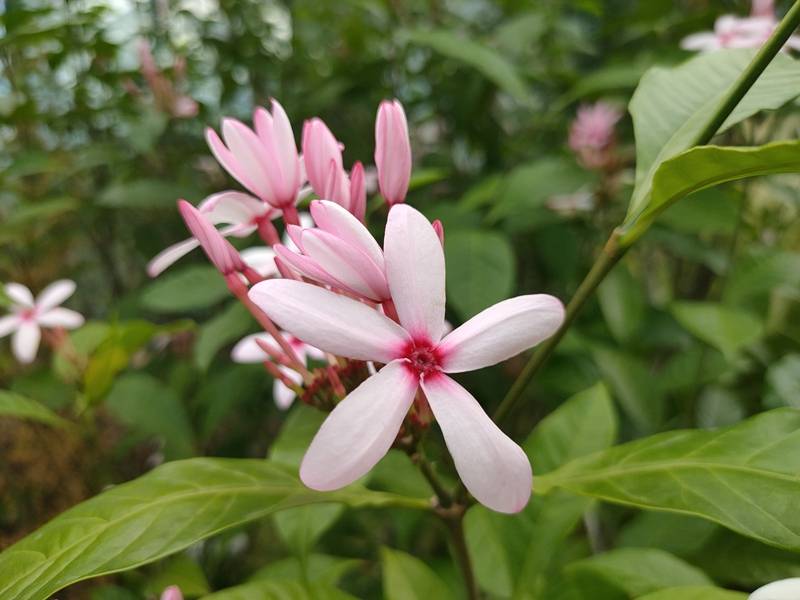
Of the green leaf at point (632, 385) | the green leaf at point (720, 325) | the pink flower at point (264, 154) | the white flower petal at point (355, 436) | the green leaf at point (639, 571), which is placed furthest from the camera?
the green leaf at point (632, 385)

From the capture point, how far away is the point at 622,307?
930 millimetres

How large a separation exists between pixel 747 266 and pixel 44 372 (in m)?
1.02

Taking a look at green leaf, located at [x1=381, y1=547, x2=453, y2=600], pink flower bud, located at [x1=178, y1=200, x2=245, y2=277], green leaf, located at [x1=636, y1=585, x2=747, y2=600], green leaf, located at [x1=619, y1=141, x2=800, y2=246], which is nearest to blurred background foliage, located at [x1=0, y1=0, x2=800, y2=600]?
green leaf, located at [x1=381, y1=547, x2=453, y2=600]

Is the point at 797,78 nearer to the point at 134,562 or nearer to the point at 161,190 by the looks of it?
the point at 134,562

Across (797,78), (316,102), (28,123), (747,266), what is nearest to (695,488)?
(797,78)

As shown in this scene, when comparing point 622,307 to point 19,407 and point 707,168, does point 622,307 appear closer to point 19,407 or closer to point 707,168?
point 707,168

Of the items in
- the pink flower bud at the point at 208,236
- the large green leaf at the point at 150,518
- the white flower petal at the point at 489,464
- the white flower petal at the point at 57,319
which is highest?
the pink flower bud at the point at 208,236

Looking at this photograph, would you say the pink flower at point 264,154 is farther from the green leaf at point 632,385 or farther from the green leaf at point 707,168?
the green leaf at point 632,385

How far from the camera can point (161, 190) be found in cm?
104

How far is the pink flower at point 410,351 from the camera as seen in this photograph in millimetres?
296

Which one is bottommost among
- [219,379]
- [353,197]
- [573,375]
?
[573,375]

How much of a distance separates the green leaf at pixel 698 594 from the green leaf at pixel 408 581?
0.20m

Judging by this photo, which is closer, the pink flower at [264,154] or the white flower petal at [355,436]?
the white flower petal at [355,436]

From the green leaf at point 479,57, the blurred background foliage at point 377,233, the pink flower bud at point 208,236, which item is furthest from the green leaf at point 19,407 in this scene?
the green leaf at point 479,57
